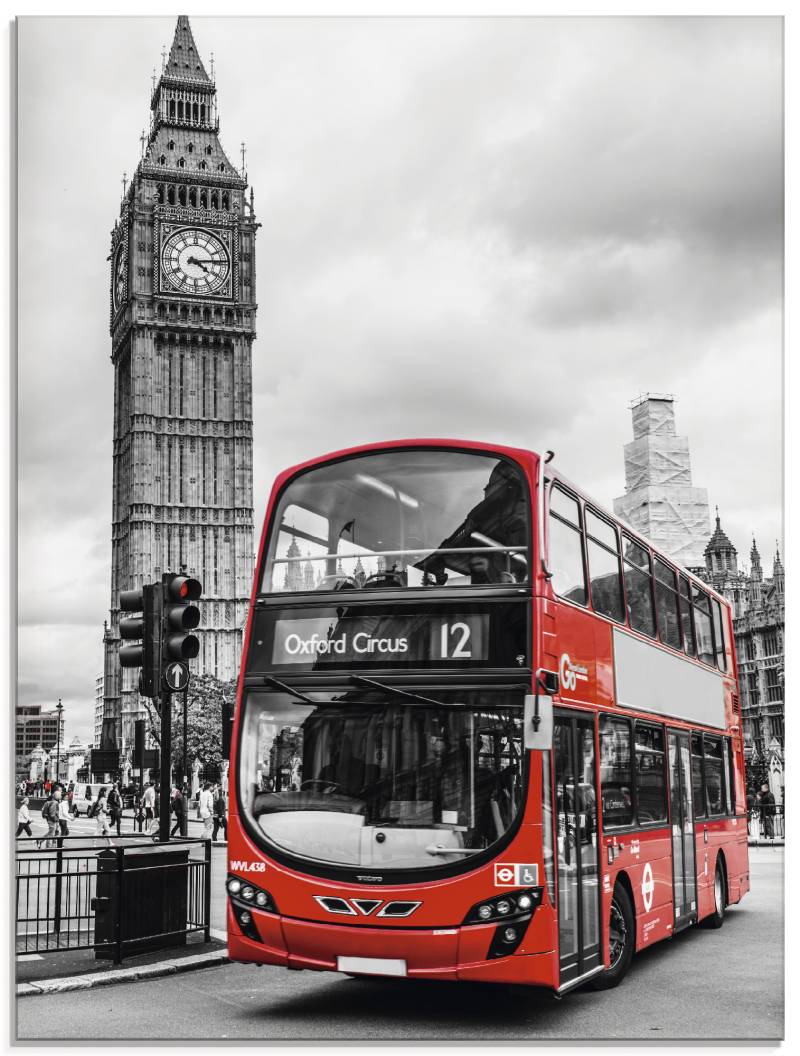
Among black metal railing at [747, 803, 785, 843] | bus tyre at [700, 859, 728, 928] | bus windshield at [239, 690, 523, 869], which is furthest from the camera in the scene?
black metal railing at [747, 803, 785, 843]

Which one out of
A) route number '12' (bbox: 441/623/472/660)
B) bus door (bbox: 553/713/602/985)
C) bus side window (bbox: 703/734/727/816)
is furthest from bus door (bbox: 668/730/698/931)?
route number '12' (bbox: 441/623/472/660)

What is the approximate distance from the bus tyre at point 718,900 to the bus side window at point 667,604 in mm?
3063

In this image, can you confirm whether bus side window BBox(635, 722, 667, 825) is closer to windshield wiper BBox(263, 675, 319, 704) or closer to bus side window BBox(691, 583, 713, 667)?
bus side window BBox(691, 583, 713, 667)

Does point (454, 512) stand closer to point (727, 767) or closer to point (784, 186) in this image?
point (784, 186)

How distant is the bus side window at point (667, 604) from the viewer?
1137 cm

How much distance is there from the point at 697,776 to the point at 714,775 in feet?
3.02

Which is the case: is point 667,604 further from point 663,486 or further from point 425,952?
point 663,486

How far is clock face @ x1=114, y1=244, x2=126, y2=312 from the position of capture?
3302 inches

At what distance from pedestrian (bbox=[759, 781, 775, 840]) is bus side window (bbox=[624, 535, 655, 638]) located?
80.8 feet

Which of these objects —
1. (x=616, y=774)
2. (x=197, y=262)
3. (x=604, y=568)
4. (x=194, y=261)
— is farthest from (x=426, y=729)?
(x=197, y=262)

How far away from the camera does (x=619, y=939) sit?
9.66m

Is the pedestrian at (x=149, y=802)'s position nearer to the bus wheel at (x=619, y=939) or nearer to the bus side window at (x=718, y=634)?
the bus side window at (x=718, y=634)

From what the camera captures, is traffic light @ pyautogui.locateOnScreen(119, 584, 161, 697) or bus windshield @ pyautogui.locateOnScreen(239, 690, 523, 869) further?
traffic light @ pyautogui.locateOnScreen(119, 584, 161, 697)

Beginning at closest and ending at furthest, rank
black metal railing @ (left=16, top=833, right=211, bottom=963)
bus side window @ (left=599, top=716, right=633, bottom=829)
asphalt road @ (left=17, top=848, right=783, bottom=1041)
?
asphalt road @ (left=17, top=848, right=783, bottom=1041)
bus side window @ (left=599, top=716, right=633, bottom=829)
black metal railing @ (left=16, top=833, right=211, bottom=963)
